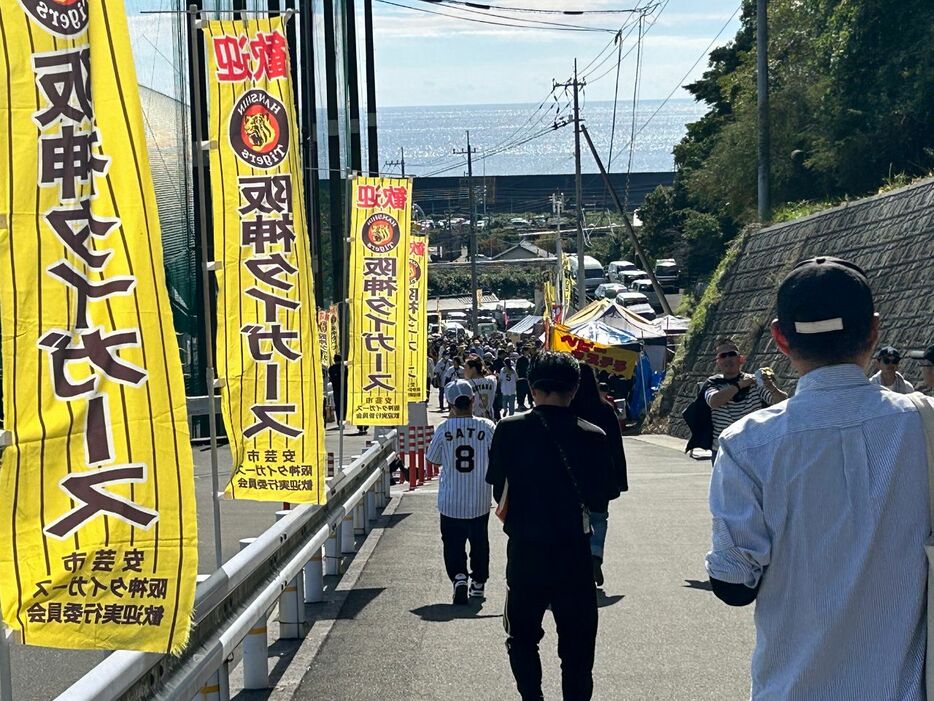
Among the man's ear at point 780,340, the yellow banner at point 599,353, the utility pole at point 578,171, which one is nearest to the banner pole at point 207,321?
the man's ear at point 780,340

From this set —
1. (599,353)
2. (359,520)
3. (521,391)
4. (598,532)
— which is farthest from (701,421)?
(521,391)

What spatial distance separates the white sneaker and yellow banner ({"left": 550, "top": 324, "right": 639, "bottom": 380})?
19691mm

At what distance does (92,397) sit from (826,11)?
95.1ft

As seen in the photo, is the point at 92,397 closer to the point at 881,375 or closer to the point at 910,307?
the point at 881,375

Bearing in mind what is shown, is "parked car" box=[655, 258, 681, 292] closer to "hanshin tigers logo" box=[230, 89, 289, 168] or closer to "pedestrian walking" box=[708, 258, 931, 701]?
"hanshin tigers logo" box=[230, 89, 289, 168]

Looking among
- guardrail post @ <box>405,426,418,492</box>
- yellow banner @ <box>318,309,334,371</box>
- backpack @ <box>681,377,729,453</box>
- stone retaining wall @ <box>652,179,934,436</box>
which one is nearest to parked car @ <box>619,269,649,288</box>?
stone retaining wall @ <box>652,179,934,436</box>

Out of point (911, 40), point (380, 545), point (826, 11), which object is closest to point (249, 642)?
point (380, 545)

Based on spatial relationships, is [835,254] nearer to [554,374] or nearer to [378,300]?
[378,300]

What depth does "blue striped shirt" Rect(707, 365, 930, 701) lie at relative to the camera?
3150 millimetres

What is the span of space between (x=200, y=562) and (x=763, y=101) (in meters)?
24.0

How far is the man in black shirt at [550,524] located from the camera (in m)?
6.21

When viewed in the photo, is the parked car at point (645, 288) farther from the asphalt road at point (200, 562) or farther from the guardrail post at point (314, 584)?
the guardrail post at point (314, 584)

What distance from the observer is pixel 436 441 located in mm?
9961

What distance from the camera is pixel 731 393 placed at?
34.0 ft
